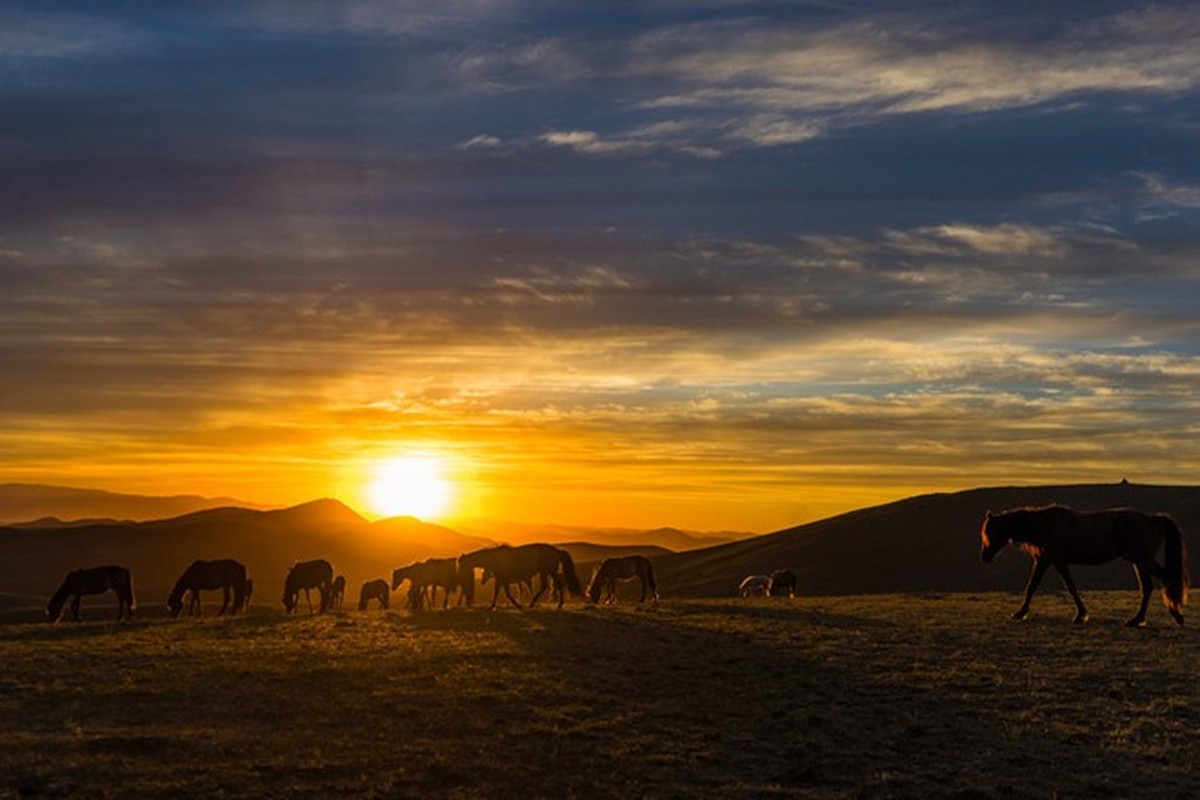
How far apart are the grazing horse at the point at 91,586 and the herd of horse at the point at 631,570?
0.03m

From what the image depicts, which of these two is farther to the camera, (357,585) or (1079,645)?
(357,585)

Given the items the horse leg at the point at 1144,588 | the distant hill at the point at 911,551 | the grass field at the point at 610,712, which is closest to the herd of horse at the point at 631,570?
the horse leg at the point at 1144,588

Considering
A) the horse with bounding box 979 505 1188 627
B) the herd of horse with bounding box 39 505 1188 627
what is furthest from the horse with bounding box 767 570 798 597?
the horse with bounding box 979 505 1188 627

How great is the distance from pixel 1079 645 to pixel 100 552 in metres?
130

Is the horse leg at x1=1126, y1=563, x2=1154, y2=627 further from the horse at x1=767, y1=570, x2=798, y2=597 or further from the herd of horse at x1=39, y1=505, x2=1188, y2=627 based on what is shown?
the horse at x1=767, y1=570, x2=798, y2=597

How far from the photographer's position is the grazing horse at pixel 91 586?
117 ft

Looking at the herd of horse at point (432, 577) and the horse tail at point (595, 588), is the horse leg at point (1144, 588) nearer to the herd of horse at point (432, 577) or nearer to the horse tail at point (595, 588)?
the herd of horse at point (432, 577)

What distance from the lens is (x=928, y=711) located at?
1642 cm

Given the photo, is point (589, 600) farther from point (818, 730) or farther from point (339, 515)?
point (339, 515)

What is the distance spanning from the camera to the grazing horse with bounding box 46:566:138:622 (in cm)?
3562

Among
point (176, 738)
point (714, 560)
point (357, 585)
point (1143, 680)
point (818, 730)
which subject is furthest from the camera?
point (357, 585)

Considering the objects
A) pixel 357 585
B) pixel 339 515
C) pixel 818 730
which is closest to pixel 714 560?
pixel 357 585

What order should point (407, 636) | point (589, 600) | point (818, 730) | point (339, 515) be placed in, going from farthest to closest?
point (339, 515) < point (589, 600) < point (407, 636) < point (818, 730)

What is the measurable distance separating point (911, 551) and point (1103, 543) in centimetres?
5677
